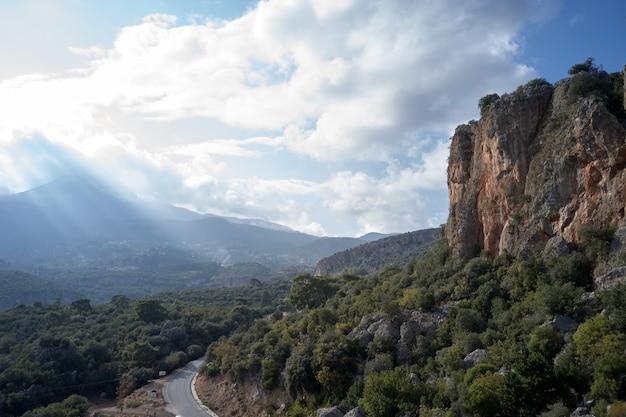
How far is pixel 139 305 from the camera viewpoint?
74.2 m

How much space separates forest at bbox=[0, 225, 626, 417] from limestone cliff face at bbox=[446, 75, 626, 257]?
6.44 ft

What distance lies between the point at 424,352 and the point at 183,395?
2960 cm

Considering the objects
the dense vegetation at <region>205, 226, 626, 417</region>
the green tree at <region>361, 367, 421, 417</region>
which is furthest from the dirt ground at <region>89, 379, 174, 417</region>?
the green tree at <region>361, 367, 421, 417</region>

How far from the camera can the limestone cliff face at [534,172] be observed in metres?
27.3

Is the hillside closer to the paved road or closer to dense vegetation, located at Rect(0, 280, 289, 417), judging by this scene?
dense vegetation, located at Rect(0, 280, 289, 417)

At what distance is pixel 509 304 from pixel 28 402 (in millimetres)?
49280

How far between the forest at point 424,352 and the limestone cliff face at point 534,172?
6.44 ft

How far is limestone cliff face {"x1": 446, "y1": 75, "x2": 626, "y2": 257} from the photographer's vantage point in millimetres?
27312

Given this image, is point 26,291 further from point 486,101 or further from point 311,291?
point 486,101

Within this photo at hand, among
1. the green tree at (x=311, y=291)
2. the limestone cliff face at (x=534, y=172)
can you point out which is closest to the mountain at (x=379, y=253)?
the green tree at (x=311, y=291)

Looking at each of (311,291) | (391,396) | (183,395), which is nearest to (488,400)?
(391,396)

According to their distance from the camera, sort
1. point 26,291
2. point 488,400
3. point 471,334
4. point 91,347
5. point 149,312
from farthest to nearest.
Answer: point 26,291 → point 149,312 → point 91,347 → point 471,334 → point 488,400

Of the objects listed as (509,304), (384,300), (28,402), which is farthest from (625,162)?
(28,402)

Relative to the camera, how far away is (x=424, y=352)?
96.4 feet
